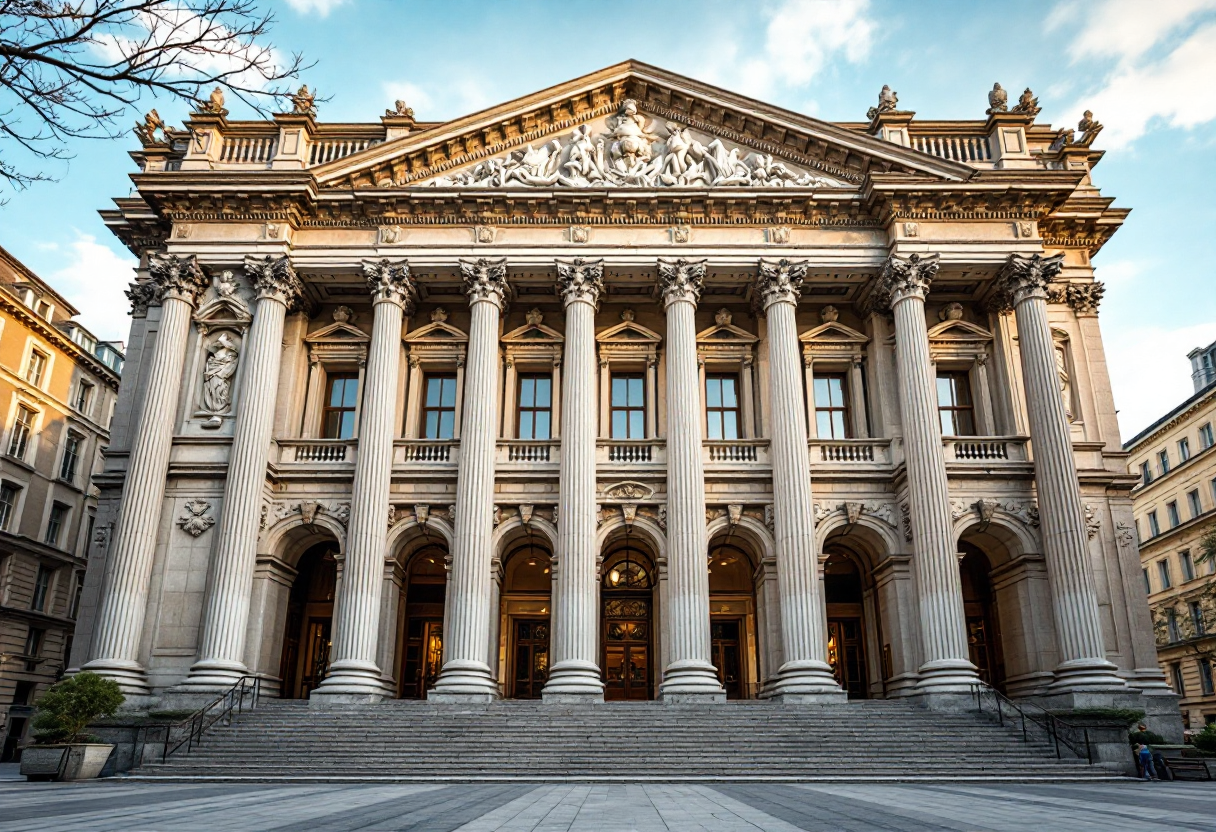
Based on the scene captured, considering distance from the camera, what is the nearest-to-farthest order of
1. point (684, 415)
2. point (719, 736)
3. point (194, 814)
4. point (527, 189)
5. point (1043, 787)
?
point (194, 814)
point (1043, 787)
point (719, 736)
point (684, 415)
point (527, 189)

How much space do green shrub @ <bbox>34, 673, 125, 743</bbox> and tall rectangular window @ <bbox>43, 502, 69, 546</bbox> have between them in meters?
24.3

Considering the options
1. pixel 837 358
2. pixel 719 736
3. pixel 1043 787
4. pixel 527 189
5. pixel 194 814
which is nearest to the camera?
pixel 194 814

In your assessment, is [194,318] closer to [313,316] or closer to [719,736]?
[313,316]

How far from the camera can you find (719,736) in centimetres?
1867

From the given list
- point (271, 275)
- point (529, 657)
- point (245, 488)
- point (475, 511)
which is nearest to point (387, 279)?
point (271, 275)

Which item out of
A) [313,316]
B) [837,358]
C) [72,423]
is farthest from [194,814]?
[72,423]

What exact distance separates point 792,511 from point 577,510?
571 centimetres

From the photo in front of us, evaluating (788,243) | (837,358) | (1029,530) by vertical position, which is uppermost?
(788,243)

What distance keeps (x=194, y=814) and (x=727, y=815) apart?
5.72 metres

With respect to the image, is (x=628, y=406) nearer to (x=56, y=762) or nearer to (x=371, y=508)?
(x=371, y=508)

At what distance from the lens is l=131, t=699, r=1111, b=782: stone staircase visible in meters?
17.0

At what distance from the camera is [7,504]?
121 ft

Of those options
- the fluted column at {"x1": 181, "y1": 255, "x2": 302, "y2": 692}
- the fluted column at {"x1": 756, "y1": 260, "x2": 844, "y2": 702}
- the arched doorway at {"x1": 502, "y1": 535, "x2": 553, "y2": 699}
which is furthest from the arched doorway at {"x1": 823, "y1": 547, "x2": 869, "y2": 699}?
the fluted column at {"x1": 181, "y1": 255, "x2": 302, "y2": 692}

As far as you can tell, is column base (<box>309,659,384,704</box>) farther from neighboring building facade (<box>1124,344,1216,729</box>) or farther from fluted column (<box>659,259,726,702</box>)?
neighboring building facade (<box>1124,344,1216,729</box>)
